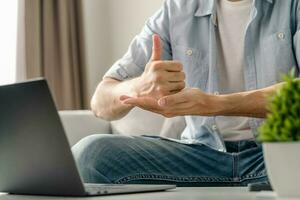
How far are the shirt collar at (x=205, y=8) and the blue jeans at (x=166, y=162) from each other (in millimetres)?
406

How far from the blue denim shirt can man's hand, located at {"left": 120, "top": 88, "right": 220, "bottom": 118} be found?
226 mm

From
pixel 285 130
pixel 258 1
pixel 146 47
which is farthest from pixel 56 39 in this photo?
pixel 285 130

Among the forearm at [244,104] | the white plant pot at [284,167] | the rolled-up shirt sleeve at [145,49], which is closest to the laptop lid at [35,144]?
the white plant pot at [284,167]

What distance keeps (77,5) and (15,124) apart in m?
2.71

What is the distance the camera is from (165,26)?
1868mm

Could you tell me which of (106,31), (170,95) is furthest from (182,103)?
(106,31)

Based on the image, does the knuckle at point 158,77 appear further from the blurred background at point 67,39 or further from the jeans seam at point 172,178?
the blurred background at point 67,39

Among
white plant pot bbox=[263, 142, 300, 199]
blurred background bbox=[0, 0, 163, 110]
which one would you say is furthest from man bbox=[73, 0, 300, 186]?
blurred background bbox=[0, 0, 163, 110]

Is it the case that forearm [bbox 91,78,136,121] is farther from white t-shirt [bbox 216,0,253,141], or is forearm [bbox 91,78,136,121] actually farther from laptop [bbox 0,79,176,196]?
laptop [bbox 0,79,176,196]

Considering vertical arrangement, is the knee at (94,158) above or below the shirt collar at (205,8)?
below

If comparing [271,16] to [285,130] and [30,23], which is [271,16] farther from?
[30,23]

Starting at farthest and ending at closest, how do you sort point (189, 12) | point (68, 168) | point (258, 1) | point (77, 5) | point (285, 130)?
point (77, 5) < point (189, 12) < point (258, 1) < point (68, 168) < point (285, 130)

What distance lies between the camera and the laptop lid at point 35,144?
3.05ft

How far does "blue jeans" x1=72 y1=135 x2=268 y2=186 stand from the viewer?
1.35m
